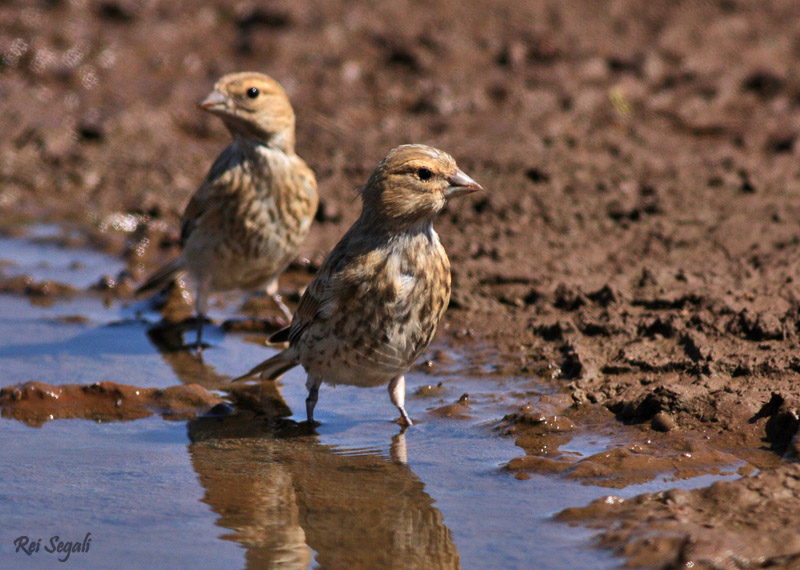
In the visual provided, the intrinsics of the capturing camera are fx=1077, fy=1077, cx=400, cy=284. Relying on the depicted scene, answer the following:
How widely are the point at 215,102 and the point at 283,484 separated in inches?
110

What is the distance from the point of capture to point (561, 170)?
8562mm

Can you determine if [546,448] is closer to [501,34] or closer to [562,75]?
[562,75]

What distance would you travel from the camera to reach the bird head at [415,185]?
16.7 feet

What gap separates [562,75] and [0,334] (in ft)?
18.0

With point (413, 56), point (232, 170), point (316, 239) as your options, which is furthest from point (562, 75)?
point (232, 170)

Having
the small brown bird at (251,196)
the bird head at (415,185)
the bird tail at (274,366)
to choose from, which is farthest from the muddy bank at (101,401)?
the bird head at (415,185)

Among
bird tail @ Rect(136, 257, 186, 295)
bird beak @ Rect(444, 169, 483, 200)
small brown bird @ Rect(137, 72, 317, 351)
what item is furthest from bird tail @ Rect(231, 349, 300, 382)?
bird tail @ Rect(136, 257, 186, 295)

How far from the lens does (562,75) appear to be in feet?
32.5

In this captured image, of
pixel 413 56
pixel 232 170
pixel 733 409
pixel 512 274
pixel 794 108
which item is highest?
pixel 413 56

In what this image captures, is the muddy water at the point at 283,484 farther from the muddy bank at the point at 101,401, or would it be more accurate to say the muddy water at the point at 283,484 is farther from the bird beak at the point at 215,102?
the bird beak at the point at 215,102

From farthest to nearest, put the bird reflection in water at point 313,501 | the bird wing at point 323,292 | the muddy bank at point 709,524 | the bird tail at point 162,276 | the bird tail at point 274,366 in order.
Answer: the bird tail at point 162,276
the bird tail at point 274,366
the bird wing at point 323,292
the bird reflection in water at point 313,501
the muddy bank at point 709,524

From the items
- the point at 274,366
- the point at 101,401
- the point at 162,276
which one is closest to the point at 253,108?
the point at 162,276

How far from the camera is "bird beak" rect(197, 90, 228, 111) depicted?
21.5 ft

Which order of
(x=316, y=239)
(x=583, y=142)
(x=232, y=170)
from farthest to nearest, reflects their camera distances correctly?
(x=583, y=142)
(x=316, y=239)
(x=232, y=170)
